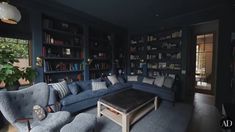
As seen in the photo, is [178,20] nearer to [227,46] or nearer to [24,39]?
[227,46]

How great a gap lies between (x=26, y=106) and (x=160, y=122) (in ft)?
8.36

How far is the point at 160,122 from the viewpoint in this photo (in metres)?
2.60

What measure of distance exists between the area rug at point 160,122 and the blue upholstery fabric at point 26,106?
0.89 m

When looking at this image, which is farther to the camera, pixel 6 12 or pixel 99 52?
pixel 99 52

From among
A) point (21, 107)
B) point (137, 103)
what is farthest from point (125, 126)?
point (21, 107)

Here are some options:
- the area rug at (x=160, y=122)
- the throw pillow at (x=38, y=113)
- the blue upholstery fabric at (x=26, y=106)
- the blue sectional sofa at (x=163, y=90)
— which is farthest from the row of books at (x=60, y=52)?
the blue sectional sofa at (x=163, y=90)

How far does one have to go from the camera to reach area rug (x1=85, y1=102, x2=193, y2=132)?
2344 mm

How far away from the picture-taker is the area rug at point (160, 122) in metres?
2.34

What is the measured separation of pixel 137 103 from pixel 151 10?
2842 millimetres

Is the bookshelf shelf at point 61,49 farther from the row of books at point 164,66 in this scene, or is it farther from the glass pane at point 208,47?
the glass pane at point 208,47

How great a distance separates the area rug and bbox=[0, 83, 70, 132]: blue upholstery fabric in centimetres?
89

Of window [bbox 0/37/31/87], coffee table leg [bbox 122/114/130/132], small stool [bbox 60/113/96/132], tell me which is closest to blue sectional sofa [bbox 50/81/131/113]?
small stool [bbox 60/113/96/132]

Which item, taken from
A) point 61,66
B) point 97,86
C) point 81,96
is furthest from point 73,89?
point 61,66

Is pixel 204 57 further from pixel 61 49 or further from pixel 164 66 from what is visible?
pixel 61 49
